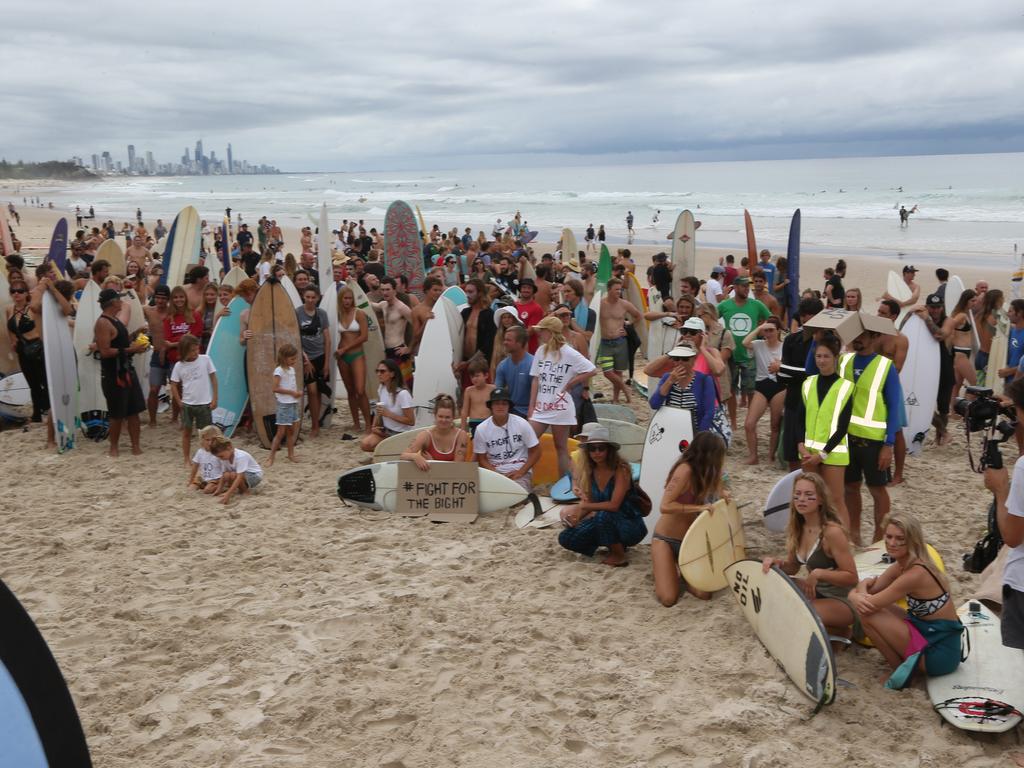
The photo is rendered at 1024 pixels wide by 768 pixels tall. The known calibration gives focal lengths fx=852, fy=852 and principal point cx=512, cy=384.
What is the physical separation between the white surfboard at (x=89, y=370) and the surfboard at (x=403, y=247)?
165 inches

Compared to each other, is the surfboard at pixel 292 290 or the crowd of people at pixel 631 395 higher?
the surfboard at pixel 292 290

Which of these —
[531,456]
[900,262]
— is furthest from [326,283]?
[900,262]

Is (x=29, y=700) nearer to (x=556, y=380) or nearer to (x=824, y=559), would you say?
(x=824, y=559)

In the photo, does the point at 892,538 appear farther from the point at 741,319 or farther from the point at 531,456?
the point at 741,319

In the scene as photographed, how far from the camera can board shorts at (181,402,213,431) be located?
6805 mm

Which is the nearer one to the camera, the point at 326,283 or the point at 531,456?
Result: the point at 531,456

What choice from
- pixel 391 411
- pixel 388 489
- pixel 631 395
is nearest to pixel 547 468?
pixel 388 489

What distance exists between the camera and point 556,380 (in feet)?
19.4

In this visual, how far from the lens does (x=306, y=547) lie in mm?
5176

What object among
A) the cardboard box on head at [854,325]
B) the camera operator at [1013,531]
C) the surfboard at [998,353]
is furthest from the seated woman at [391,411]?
the surfboard at [998,353]

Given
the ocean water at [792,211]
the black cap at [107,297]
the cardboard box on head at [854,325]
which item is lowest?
the cardboard box on head at [854,325]

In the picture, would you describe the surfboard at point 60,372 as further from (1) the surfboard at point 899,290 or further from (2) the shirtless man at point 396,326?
(1) the surfboard at point 899,290

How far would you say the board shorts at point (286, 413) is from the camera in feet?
22.6

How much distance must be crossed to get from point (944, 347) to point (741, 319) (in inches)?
65.8
